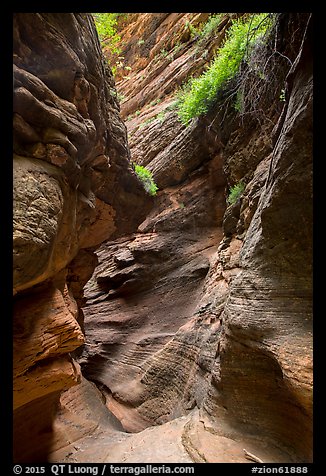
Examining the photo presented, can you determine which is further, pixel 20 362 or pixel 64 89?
Result: pixel 64 89

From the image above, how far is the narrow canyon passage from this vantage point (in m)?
3.08

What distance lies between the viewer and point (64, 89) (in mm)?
3621

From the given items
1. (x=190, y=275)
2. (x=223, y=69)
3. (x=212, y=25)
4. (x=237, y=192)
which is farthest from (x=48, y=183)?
(x=212, y=25)

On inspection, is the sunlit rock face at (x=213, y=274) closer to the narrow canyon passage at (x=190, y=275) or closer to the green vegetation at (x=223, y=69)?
the narrow canyon passage at (x=190, y=275)

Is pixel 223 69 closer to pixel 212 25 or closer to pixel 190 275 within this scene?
pixel 212 25

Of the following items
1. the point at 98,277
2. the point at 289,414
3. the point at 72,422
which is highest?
the point at 98,277

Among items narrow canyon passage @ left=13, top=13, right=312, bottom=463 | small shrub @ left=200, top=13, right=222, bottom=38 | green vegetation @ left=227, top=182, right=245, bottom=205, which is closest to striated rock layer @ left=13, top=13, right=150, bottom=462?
narrow canyon passage @ left=13, top=13, right=312, bottom=463

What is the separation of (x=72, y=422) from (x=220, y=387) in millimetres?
3289

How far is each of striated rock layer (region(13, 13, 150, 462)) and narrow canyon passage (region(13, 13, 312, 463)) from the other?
18 mm

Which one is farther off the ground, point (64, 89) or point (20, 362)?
point (64, 89)

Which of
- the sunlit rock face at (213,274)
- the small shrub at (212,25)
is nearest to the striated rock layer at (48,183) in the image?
the sunlit rock face at (213,274)

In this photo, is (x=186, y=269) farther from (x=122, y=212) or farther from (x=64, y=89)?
(x=64, y=89)
